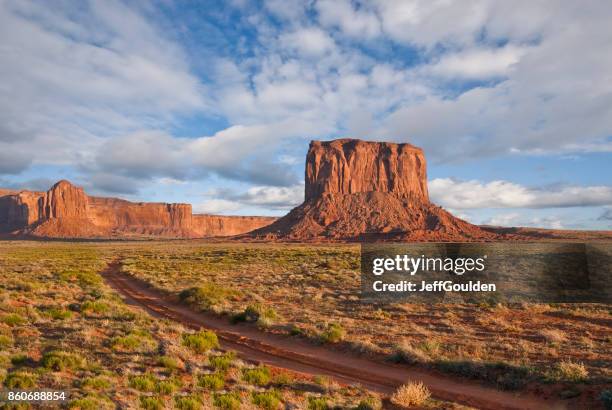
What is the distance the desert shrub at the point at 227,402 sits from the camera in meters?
7.10

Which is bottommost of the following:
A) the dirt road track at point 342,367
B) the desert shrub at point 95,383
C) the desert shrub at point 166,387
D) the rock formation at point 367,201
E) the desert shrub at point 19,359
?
the dirt road track at point 342,367

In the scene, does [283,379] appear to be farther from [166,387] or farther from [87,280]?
[87,280]

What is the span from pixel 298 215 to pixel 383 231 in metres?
27.3

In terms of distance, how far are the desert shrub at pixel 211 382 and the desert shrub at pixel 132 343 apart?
2678mm

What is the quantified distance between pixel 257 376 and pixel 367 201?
117 metres

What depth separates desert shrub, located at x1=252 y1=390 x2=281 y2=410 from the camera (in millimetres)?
7277

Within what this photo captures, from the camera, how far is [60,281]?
24328 mm

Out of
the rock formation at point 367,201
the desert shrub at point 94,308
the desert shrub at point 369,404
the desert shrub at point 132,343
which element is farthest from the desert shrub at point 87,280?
the rock formation at point 367,201

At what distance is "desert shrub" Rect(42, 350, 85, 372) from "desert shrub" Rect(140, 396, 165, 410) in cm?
258

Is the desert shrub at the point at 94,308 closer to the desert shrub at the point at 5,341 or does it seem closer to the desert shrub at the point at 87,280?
the desert shrub at the point at 5,341

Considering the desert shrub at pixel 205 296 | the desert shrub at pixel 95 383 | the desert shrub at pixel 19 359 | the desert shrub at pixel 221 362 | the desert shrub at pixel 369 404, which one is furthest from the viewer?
the desert shrub at pixel 205 296

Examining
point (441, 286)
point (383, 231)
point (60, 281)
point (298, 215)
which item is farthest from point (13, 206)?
point (441, 286)

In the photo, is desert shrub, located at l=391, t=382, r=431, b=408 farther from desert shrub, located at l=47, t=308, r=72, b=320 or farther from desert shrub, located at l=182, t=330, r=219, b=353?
desert shrub, located at l=47, t=308, r=72, b=320

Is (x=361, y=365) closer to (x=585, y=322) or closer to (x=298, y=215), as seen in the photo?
(x=585, y=322)
